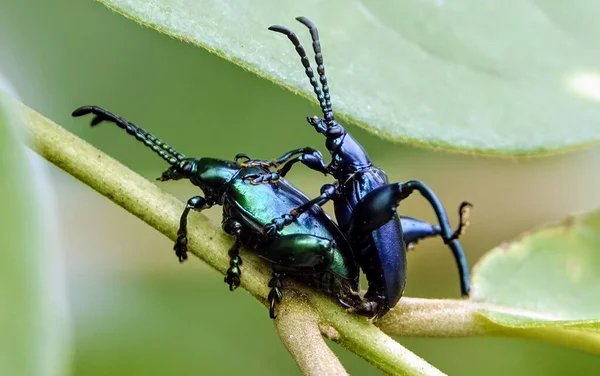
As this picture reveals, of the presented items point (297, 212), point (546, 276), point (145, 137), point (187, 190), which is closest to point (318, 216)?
point (297, 212)

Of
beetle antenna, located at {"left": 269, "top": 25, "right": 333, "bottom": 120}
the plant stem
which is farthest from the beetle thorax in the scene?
the plant stem

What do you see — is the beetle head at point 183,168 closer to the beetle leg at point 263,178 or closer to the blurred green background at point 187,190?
the beetle leg at point 263,178

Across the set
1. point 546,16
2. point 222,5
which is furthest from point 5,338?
point 546,16

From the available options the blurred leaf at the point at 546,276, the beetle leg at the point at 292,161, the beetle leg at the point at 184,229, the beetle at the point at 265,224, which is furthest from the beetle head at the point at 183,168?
the blurred leaf at the point at 546,276

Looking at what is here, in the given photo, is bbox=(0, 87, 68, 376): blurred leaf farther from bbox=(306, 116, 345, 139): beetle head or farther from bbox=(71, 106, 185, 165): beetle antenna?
bbox=(306, 116, 345, 139): beetle head

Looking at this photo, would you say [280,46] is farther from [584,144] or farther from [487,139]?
[584,144]

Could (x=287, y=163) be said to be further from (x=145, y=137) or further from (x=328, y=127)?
(x=145, y=137)
